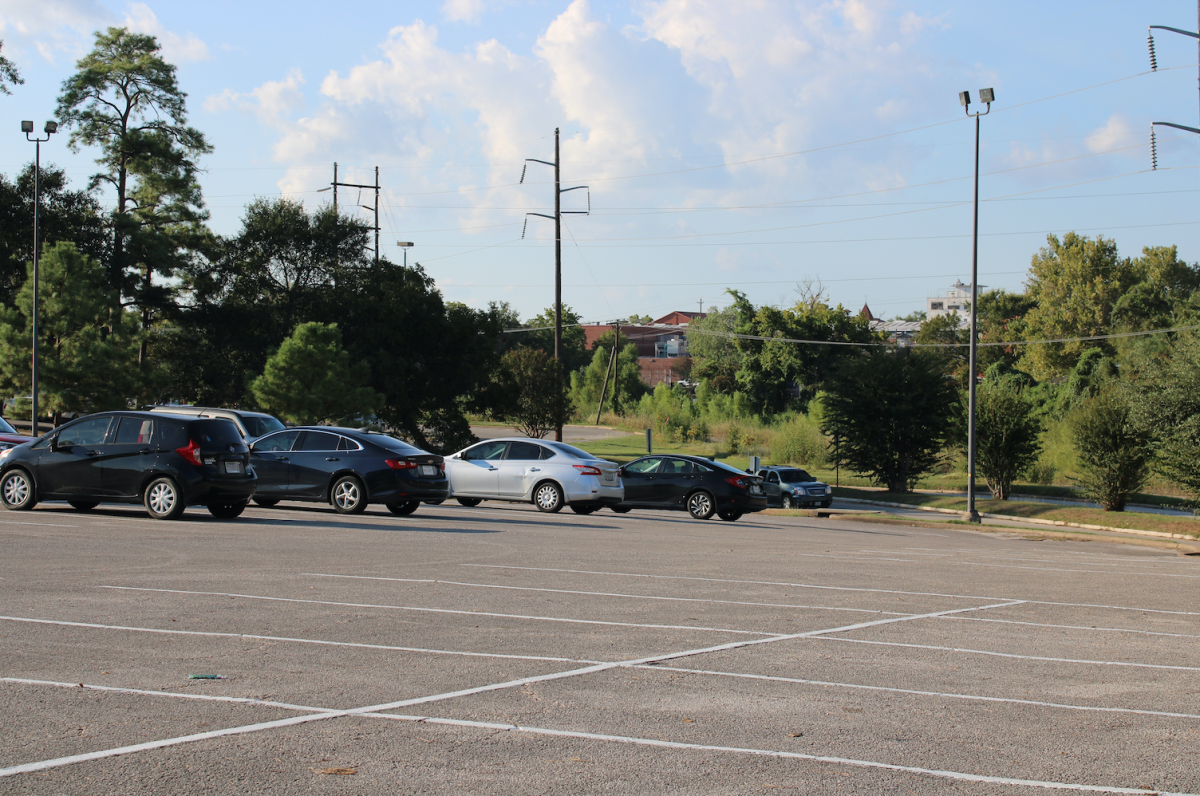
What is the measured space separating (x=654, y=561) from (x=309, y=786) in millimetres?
8864

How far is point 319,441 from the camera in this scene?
18922mm

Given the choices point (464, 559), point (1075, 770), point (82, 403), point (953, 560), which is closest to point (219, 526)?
point (464, 559)

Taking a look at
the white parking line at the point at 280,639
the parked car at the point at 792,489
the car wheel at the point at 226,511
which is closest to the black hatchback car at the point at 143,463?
the car wheel at the point at 226,511

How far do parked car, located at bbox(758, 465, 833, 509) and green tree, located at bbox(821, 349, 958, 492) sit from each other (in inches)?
288

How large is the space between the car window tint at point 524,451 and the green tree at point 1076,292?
76387mm

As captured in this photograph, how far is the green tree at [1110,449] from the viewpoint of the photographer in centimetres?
3431

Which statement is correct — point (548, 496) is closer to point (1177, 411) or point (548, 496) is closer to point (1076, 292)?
point (1177, 411)

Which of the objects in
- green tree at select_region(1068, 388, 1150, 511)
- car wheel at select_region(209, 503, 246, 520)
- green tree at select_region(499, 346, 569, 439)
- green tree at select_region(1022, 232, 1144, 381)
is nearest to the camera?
car wheel at select_region(209, 503, 246, 520)

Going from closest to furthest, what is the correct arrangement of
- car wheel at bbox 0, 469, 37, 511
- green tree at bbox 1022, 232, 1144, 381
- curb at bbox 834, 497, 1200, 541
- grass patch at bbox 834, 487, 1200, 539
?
car wheel at bbox 0, 469, 37, 511, curb at bbox 834, 497, 1200, 541, grass patch at bbox 834, 487, 1200, 539, green tree at bbox 1022, 232, 1144, 381

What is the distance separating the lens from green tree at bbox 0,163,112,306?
45.7m

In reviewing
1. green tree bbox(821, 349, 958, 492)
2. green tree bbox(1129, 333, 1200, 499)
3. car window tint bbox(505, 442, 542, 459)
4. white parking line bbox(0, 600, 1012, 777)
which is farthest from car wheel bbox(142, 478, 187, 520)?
green tree bbox(821, 349, 958, 492)

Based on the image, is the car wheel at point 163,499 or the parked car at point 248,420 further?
the parked car at point 248,420

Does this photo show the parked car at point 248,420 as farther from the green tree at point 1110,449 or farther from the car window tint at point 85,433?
the green tree at point 1110,449

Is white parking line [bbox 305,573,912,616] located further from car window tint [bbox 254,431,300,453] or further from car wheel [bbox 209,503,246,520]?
car window tint [bbox 254,431,300,453]
